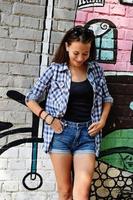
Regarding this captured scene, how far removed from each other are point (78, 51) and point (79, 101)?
42 centimetres

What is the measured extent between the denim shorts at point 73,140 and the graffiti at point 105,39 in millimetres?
853

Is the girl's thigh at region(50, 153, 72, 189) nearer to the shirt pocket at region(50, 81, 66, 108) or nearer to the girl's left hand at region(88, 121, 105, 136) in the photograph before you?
the girl's left hand at region(88, 121, 105, 136)

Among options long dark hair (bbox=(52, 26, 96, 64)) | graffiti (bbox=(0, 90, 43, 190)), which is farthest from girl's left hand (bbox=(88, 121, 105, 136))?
graffiti (bbox=(0, 90, 43, 190))

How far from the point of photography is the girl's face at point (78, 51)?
3.45 m

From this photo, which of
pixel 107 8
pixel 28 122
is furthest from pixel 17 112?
pixel 107 8

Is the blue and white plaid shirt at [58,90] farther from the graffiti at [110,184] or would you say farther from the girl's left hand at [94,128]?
the graffiti at [110,184]

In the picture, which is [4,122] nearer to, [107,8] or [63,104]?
[63,104]

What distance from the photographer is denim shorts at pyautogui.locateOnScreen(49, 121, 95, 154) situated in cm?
359

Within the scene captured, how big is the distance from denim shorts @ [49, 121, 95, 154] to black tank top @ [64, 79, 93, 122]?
0.05m

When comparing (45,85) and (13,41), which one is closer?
(45,85)

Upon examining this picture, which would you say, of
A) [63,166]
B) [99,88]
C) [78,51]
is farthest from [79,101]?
[63,166]

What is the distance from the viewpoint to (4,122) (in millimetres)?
4023

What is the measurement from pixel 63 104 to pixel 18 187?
1.05 m

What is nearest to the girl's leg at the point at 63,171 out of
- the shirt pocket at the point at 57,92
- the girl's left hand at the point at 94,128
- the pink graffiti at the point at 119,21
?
the girl's left hand at the point at 94,128
